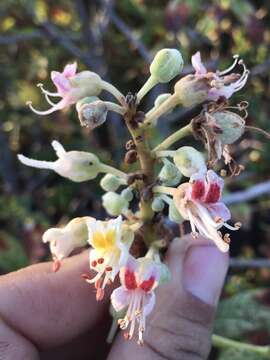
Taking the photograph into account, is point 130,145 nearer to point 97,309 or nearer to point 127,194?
point 127,194

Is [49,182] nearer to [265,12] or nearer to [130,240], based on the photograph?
[265,12]

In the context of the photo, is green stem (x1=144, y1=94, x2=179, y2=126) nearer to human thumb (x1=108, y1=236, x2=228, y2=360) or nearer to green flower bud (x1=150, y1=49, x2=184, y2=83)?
green flower bud (x1=150, y1=49, x2=184, y2=83)

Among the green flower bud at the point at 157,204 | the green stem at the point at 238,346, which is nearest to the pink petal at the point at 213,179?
the green flower bud at the point at 157,204

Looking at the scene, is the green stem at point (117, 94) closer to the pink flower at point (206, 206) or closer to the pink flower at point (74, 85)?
the pink flower at point (74, 85)

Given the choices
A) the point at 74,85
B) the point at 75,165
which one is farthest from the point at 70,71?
the point at 75,165

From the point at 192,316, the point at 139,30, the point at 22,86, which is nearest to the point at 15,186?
the point at 22,86
